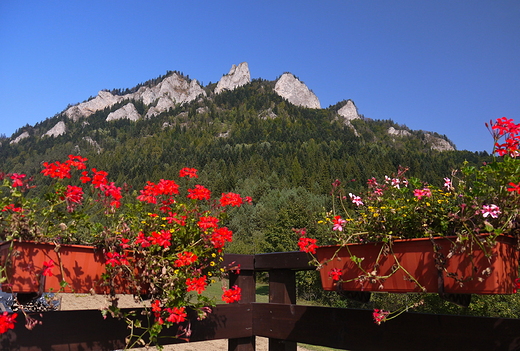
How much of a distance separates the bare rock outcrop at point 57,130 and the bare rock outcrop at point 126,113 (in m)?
11.1

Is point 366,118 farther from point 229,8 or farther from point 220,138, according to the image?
point 229,8

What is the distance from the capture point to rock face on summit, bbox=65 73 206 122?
113 metres

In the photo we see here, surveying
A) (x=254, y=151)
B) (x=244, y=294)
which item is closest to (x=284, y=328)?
(x=244, y=294)

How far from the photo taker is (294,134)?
77.6 m

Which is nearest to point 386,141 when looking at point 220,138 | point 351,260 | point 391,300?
point 220,138

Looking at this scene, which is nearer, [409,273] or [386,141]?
[409,273]

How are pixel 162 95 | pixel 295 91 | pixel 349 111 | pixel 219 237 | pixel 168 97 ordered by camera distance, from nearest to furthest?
pixel 219 237
pixel 349 111
pixel 295 91
pixel 168 97
pixel 162 95

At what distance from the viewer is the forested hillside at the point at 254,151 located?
1857 inches

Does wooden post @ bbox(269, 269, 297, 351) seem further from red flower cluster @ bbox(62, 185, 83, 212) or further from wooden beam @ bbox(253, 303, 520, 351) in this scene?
red flower cluster @ bbox(62, 185, 83, 212)

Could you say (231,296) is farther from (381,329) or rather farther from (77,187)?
(77,187)

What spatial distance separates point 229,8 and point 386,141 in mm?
74581

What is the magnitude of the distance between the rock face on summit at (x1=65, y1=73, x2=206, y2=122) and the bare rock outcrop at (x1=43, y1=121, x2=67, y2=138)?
1429 centimetres

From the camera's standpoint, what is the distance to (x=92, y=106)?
4756 inches

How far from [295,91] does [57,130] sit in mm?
64112
